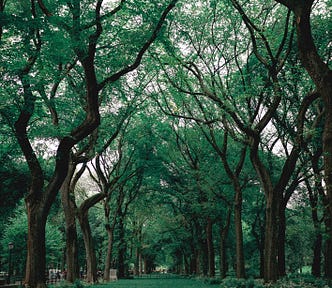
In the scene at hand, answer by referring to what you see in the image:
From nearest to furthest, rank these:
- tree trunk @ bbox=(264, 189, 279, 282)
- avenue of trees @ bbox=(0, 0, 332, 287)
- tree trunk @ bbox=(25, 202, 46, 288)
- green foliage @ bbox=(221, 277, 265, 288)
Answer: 1. avenue of trees @ bbox=(0, 0, 332, 287)
2. tree trunk @ bbox=(25, 202, 46, 288)
3. tree trunk @ bbox=(264, 189, 279, 282)
4. green foliage @ bbox=(221, 277, 265, 288)

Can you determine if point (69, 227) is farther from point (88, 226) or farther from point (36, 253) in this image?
point (36, 253)

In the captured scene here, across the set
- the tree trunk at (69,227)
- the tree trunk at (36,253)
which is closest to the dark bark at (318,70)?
the tree trunk at (36,253)

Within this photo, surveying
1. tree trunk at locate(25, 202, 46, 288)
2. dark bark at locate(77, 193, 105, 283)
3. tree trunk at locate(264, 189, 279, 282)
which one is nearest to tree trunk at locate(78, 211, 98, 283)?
dark bark at locate(77, 193, 105, 283)

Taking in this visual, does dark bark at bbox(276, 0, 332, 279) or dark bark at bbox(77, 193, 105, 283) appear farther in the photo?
dark bark at bbox(77, 193, 105, 283)

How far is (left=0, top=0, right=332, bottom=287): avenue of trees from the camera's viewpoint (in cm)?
1217

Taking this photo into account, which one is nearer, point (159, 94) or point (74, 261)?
point (74, 261)

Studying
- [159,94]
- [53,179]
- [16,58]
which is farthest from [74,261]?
[16,58]

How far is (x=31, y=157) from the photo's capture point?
14.5 metres

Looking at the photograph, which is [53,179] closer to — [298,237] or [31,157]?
[31,157]

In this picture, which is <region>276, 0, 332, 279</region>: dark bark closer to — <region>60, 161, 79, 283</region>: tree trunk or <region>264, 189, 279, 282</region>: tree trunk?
<region>264, 189, 279, 282</region>: tree trunk

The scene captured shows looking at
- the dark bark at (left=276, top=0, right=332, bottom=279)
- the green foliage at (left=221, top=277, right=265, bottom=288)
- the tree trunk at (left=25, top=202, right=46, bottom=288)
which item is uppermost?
the dark bark at (left=276, top=0, right=332, bottom=279)

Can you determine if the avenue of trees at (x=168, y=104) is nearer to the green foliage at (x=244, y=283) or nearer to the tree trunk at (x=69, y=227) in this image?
the tree trunk at (x=69, y=227)

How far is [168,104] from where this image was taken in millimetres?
23875

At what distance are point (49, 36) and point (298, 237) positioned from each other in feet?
119
